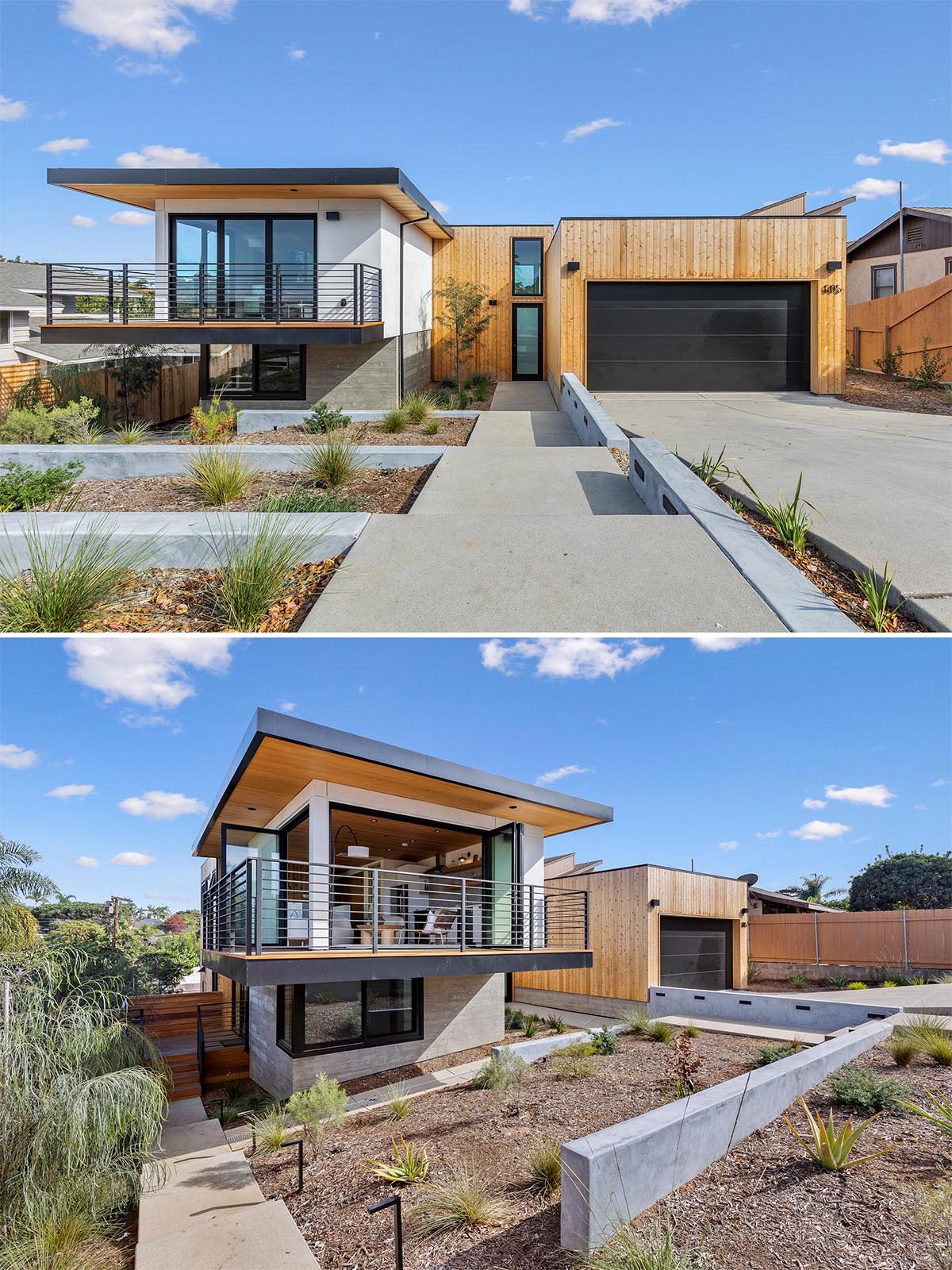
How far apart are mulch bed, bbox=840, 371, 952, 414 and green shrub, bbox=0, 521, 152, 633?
14762 mm

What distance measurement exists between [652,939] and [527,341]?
752 inches

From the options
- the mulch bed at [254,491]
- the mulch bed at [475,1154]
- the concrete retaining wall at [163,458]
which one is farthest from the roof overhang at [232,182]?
the mulch bed at [475,1154]

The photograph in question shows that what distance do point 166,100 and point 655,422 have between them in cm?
2062

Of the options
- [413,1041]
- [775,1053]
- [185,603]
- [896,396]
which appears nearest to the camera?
[185,603]

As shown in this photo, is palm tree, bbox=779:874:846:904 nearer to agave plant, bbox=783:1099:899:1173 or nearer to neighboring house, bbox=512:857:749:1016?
neighboring house, bbox=512:857:749:1016

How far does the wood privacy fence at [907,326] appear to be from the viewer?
2055 cm

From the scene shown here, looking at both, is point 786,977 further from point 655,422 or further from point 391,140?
point 391,140

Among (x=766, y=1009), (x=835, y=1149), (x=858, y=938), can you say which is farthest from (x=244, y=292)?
(x=858, y=938)

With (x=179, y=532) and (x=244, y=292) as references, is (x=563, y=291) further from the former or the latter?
(x=179, y=532)

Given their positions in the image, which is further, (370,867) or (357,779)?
(370,867)

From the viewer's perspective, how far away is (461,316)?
24.3m

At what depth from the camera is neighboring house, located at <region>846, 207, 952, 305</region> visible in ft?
94.9

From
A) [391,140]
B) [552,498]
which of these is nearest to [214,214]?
[391,140]

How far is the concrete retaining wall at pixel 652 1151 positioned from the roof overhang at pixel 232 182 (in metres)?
16.8
